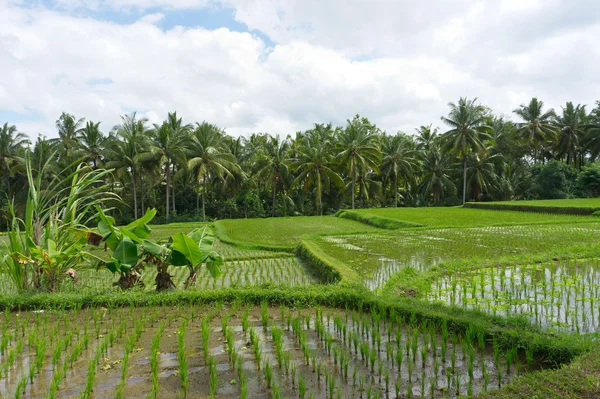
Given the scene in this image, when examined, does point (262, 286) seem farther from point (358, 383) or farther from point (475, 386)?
point (475, 386)

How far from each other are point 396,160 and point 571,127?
42.4 ft

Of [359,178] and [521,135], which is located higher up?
[521,135]

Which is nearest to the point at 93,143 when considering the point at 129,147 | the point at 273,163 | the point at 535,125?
the point at 129,147

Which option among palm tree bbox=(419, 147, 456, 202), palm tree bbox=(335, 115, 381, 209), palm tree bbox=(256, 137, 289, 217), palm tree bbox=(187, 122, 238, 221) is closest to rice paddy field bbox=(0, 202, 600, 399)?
palm tree bbox=(187, 122, 238, 221)

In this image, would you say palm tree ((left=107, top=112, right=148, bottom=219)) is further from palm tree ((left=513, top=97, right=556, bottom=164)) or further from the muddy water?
palm tree ((left=513, top=97, right=556, bottom=164))

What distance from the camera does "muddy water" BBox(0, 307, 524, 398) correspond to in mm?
2963

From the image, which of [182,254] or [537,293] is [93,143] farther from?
[537,293]

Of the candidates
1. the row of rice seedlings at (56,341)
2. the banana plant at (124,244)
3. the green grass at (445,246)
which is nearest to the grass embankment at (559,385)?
the row of rice seedlings at (56,341)

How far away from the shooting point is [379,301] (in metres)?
4.75

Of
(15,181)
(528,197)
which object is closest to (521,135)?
(528,197)

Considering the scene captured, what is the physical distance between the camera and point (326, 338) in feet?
12.5

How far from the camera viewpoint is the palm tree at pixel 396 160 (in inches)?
1163

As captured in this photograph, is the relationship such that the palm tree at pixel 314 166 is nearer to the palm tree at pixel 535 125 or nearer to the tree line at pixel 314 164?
the tree line at pixel 314 164

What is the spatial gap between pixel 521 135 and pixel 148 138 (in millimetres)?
25894
